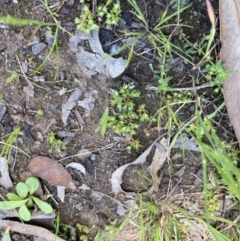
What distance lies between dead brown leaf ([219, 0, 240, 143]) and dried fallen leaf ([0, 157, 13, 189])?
3.24 ft

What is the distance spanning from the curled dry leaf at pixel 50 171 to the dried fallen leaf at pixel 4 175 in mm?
102

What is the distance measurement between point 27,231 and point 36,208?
11cm

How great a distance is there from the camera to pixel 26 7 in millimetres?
1892

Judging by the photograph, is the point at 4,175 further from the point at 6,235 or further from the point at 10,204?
the point at 6,235

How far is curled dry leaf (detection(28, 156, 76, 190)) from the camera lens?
199 centimetres

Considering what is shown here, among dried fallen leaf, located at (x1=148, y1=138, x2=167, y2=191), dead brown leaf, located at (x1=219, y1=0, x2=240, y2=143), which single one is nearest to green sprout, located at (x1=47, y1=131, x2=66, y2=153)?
dried fallen leaf, located at (x1=148, y1=138, x2=167, y2=191)

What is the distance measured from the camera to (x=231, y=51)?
1.79 metres

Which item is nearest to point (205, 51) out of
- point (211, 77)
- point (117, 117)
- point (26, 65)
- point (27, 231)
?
point (211, 77)

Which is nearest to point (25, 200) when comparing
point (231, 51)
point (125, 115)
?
point (125, 115)

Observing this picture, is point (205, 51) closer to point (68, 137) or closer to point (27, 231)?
point (68, 137)

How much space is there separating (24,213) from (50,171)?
215 millimetres

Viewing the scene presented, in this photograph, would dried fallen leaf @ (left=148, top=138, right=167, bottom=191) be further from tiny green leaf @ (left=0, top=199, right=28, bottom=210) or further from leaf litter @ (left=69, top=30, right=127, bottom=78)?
tiny green leaf @ (left=0, top=199, right=28, bottom=210)

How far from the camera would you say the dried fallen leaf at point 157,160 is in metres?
1.96

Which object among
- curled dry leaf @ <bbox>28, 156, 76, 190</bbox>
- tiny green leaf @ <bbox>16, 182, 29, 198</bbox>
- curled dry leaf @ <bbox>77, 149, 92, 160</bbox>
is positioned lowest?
tiny green leaf @ <bbox>16, 182, 29, 198</bbox>
